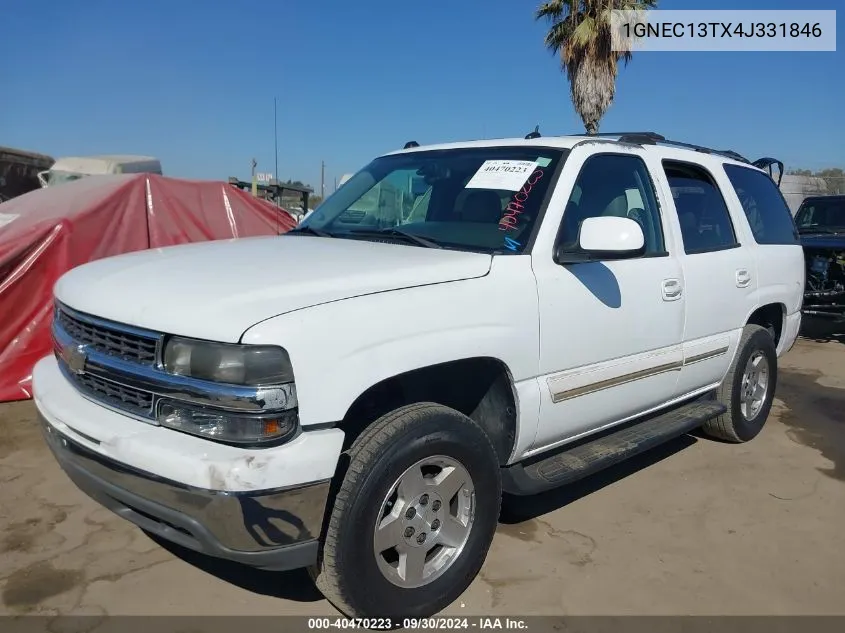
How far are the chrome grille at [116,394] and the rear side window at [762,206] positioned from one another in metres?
3.97

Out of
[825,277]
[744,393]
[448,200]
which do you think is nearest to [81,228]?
A: [448,200]

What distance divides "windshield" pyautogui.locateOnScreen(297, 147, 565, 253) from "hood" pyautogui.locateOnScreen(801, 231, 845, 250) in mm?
5879

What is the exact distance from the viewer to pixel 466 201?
3395mm

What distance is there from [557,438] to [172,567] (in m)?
1.84

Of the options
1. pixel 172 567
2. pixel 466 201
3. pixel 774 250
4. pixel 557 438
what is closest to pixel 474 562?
pixel 557 438

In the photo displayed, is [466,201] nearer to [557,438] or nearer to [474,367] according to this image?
[474,367]

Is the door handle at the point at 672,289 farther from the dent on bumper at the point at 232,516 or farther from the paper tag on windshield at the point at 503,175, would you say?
the dent on bumper at the point at 232,516

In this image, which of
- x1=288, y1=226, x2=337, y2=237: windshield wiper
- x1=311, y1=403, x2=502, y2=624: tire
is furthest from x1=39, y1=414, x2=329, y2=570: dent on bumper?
x1=288, y1=226, x2=337, y2=237: windshield wiper

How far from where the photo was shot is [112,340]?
2.48 m

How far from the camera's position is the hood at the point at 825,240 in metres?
8.06

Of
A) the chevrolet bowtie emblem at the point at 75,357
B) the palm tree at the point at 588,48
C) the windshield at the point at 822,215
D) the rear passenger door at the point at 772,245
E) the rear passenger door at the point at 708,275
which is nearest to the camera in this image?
the chevrolet bowtie emblem at the point at 75,357

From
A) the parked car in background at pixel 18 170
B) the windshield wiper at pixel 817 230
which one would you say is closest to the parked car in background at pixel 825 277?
the windshield wiper at pixel 817 230

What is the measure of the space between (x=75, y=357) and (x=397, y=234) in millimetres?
1492

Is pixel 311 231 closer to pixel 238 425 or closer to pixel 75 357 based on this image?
pixel 75 357
